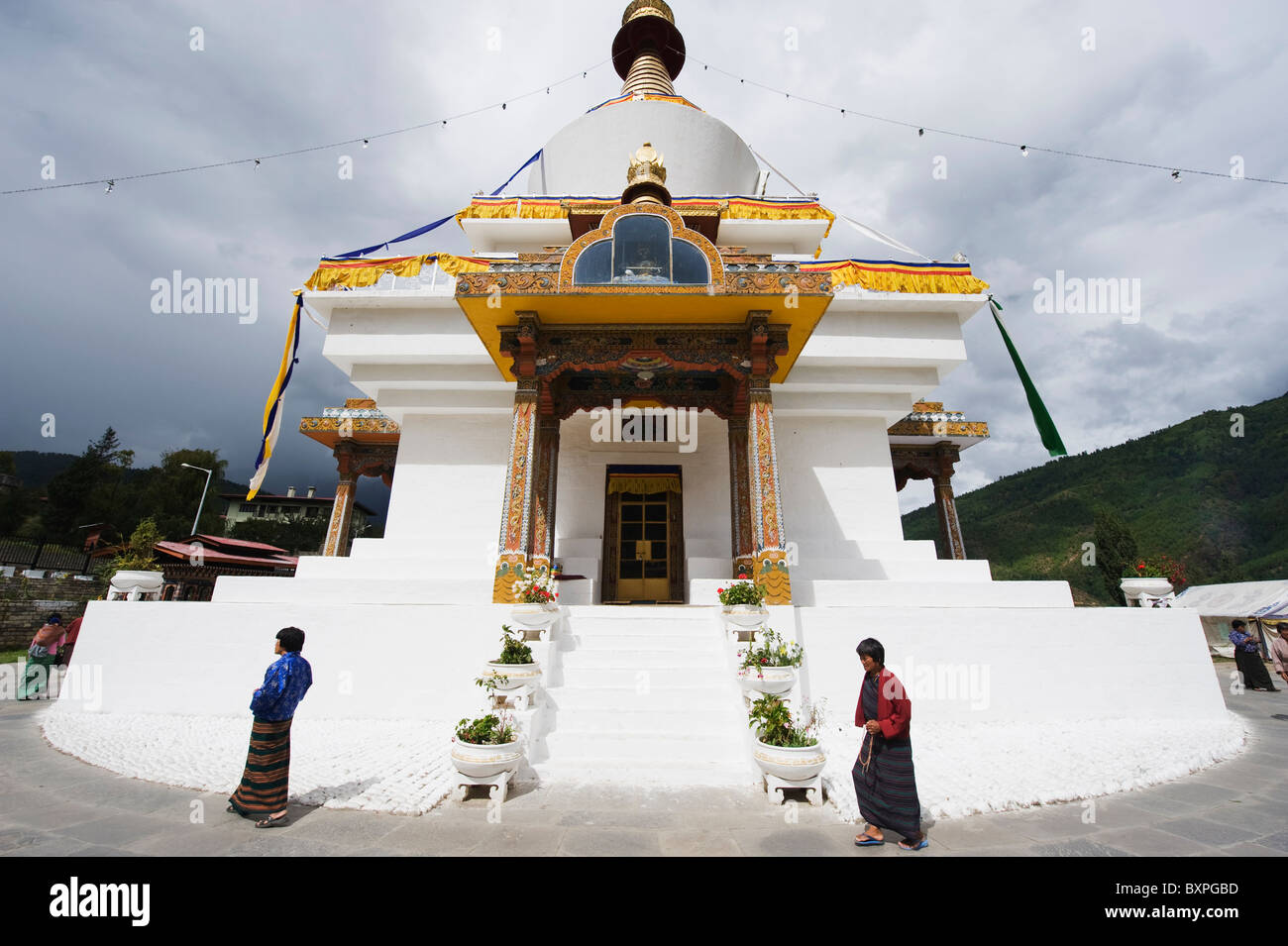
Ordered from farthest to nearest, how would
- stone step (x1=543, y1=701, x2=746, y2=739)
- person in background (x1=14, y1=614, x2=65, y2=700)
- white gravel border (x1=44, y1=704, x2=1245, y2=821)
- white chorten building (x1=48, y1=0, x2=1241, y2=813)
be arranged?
1. person in background (x1=14, y1=614, x2=65, y2=700)
2. white chorten building (x1=48, y1=0, x2=1241, y2=813)
3. stone step (x1=543, y1=701, x2=746, y2=739)
4. white gravel border (x1=44, y1=704, x2=1245, y2=821)

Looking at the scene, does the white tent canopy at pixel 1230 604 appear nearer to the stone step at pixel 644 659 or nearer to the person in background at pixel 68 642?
the stone step at pixel 644 659

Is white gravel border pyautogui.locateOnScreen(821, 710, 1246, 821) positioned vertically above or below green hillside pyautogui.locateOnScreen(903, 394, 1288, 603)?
below

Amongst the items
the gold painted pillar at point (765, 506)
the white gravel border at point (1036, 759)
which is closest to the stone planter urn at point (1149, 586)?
the white gravel border at point (1036, 759)

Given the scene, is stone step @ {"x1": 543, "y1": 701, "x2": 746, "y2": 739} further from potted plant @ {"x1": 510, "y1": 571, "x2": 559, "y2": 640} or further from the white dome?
the white dome

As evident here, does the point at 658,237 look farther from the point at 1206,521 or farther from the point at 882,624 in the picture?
the point at 1206,521

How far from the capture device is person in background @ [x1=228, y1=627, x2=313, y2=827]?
3949 millimetres

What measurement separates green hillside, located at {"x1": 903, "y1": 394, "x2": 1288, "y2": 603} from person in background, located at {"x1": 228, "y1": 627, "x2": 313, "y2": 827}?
132 feet

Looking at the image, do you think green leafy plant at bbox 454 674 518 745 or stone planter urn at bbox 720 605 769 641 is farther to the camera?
stone planter urn at bbox 720 605 769 641

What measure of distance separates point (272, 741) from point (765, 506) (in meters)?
6.43

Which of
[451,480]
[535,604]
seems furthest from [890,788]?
[451,480]

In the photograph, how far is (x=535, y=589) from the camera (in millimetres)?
7344

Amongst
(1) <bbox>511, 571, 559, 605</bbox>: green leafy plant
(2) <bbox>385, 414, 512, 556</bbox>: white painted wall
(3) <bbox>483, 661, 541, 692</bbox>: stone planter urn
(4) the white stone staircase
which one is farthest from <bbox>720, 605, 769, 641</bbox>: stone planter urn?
(2) <bbox>385, 414, 512, 556</bbox>: white painted wall

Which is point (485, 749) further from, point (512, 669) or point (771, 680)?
point (771, 680)
